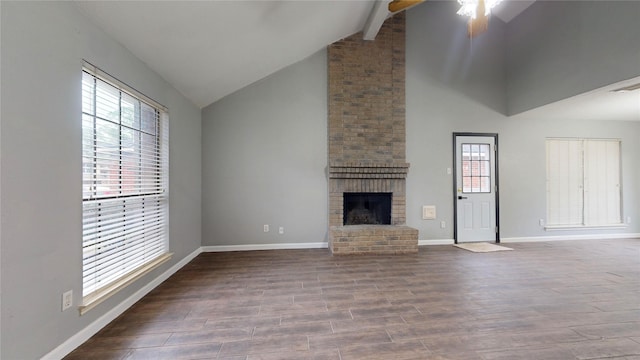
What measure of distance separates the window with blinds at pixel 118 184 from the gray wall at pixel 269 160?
116 centimetres

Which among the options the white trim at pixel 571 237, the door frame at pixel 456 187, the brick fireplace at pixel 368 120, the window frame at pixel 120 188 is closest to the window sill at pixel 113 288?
the window frame at pixel 120 188

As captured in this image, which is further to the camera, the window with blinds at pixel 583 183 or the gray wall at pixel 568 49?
the window with blinds at pixel 583 183

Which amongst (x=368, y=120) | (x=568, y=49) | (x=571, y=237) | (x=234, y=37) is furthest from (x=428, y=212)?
(x=234, y=37)

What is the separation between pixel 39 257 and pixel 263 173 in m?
2.85

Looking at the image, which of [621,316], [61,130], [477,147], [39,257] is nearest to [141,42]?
[61,130]

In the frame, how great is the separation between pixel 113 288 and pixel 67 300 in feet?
1.28

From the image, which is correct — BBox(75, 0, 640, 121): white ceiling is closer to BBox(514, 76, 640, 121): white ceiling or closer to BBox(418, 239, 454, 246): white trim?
BBox(514, 76, 640, 121): white ceiling

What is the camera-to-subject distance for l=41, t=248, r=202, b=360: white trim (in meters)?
1.56

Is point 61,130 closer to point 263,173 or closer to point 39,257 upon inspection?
point 39,257

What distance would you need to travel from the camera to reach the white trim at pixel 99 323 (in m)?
1.56

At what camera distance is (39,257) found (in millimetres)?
1462

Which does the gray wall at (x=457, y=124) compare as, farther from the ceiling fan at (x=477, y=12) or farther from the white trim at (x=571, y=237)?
the ceiling fan at (x=477, y=12)

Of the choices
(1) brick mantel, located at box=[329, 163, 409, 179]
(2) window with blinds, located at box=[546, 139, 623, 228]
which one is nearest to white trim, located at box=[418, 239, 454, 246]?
(1) brick mantel, located at box=[329, 163, 409, 179]

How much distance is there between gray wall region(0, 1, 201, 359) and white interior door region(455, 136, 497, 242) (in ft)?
16.5
